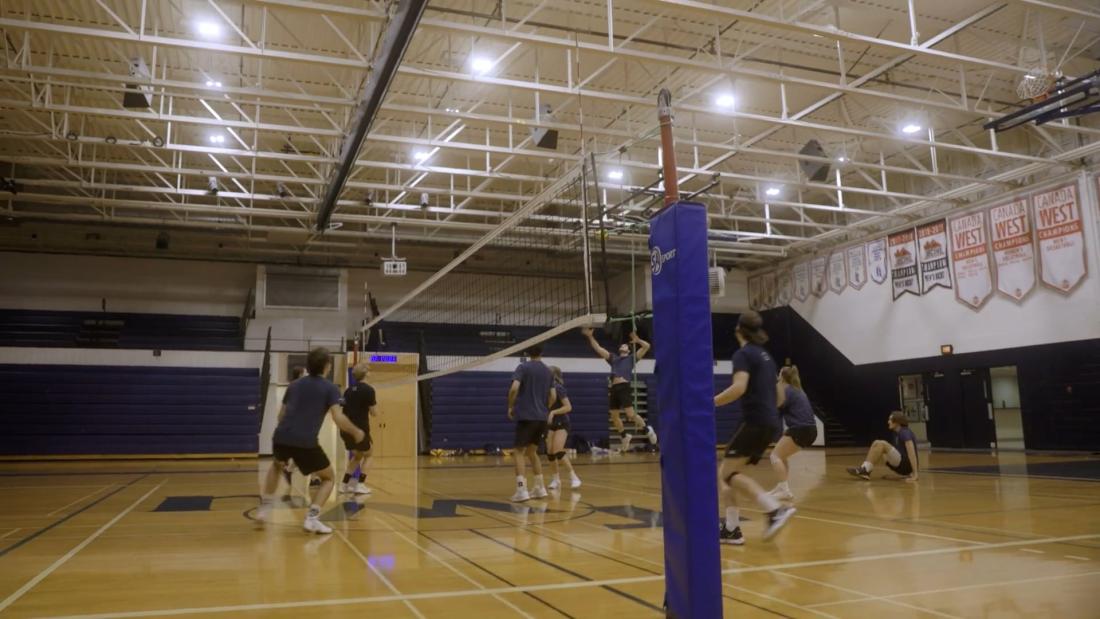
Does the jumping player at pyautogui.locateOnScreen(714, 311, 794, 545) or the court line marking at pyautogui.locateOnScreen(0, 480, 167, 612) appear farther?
the jumping player at pyautogui.locateOnScreen(714, 311, 794, 545)

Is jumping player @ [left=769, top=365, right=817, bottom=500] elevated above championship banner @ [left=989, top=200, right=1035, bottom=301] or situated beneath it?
situated beneath

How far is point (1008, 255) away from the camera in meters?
18.0

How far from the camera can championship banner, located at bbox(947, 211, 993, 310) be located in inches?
732

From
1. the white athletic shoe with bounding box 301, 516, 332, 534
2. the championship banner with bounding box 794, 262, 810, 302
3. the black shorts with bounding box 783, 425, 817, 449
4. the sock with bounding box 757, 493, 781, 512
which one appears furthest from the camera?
the championship banner with bounding box 794, 262, 810, 302

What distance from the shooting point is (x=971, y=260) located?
62.4 feet

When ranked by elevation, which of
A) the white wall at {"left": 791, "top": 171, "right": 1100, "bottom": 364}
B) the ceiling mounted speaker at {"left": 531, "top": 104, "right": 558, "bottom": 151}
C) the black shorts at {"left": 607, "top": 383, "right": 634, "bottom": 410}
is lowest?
the black shorts at {"left": 607, "top": 383, "right": 634, "bottom": 410}

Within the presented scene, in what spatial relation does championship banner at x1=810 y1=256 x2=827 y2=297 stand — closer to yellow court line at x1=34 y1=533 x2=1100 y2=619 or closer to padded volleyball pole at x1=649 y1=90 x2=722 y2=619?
yellow court line at x1=34 y1=533 x2=1100 y2=619

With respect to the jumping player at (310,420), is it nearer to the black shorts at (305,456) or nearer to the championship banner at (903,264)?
the black shorts at (305,456)

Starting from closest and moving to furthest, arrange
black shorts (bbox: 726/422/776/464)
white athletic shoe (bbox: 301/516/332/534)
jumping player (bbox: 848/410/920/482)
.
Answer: black shorts (bbox: 726/422/776/464) → white athletic shoe (bbox: 301/516/332/534) → jumping player (bbox: 848/410/920/482)

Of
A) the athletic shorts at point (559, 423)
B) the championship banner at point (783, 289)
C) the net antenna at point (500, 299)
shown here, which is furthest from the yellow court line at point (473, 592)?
the championship banner at point (783, 289)

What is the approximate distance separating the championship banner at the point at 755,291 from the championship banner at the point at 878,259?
5.82m

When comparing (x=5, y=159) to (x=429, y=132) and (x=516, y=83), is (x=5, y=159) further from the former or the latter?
(x=516, y=83)

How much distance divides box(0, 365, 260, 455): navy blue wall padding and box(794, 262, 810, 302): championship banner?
710 inches

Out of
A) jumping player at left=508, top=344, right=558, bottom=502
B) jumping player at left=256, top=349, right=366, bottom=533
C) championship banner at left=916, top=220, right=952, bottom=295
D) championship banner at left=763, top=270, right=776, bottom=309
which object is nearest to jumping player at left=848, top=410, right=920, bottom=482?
jumping player at left=508, top=344, right=558, bottom=502
